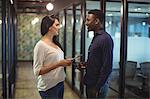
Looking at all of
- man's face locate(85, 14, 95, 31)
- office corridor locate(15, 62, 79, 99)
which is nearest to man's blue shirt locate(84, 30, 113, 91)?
man's face locate(85, 14, 95, 31)

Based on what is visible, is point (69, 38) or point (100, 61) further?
point (69, 38)

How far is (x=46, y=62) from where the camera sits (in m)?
2.48

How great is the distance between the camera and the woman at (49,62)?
2441 mm

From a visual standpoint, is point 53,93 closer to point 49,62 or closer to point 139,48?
point 49,62

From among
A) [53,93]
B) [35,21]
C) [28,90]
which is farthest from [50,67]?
[35,21]

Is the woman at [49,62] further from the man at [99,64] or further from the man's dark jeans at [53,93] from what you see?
the man at [99,64]

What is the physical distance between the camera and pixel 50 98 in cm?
258

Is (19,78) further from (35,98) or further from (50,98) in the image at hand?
(50,98)

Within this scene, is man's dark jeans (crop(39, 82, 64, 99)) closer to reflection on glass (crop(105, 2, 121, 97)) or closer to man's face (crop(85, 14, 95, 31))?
man's face (crop(85, 14, 95, 31))

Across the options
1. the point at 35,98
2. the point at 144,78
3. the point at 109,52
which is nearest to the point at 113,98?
the point at 144,78

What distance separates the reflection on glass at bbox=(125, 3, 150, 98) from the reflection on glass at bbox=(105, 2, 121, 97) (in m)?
0.22

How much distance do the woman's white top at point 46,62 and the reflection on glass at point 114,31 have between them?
7.63 feet

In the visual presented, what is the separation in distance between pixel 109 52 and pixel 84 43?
2.95m

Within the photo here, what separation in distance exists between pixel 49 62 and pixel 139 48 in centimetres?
268
